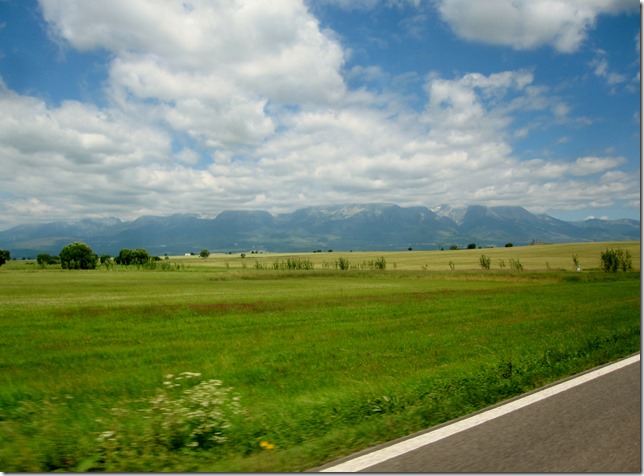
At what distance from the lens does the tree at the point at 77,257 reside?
117125 mm

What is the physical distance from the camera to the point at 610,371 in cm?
909

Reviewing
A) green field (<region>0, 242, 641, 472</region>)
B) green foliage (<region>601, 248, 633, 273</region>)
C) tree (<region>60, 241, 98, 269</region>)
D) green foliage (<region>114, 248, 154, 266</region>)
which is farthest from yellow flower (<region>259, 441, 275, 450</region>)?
green foliage (<region>114, 248, 154, 266</region>)

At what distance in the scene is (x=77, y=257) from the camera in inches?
4643

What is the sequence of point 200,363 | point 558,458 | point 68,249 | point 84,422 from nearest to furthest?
point 558,458 → point 84,422 → point 200,363 → point 68,249

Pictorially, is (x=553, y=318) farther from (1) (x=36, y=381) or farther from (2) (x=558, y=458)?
(1) (x=36, y=381)

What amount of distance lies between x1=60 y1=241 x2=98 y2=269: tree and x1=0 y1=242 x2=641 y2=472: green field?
10470 centimetres

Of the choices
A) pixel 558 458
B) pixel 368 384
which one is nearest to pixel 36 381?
pixel 368 384

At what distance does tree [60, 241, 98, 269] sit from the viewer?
117 m

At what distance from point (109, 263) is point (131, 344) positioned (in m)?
115

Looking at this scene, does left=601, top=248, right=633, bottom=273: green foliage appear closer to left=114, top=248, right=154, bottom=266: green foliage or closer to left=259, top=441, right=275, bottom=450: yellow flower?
→ left=259, top=441, right=275, bottom=450: yellow flower

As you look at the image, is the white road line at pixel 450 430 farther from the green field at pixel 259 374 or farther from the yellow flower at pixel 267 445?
the yellow flower at pixel 267 445

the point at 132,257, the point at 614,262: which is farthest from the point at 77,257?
the point at 614,262

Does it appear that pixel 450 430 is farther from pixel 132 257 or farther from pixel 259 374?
Result: pixel 132 257

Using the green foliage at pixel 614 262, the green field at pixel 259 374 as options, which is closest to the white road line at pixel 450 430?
the green field at pixel 259 374
